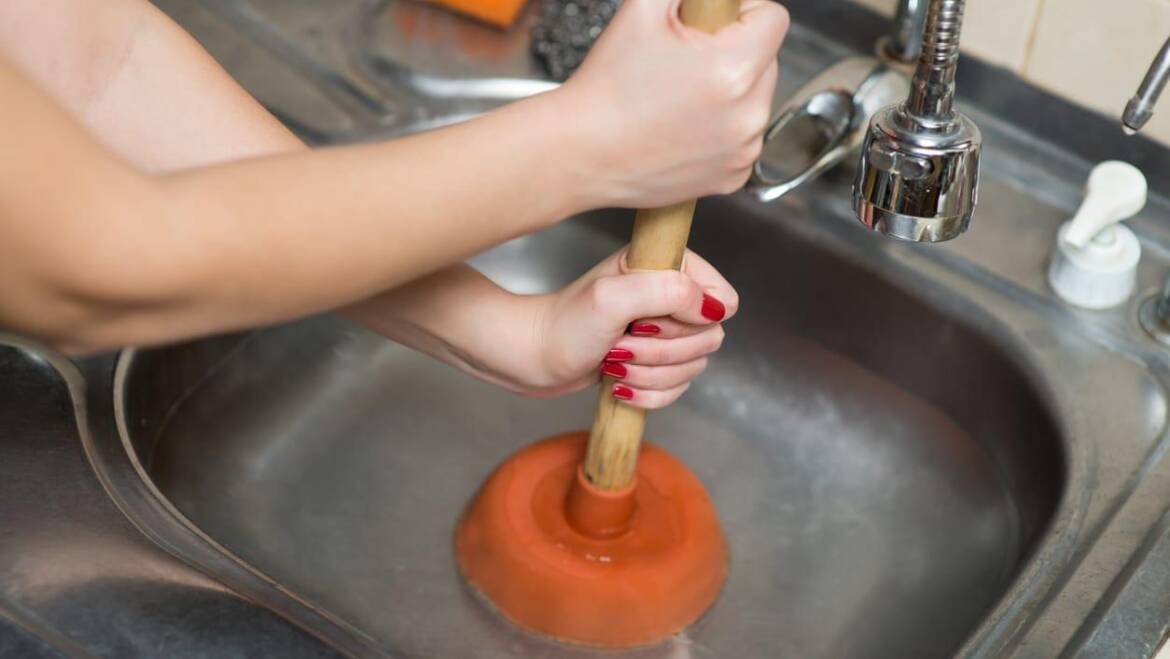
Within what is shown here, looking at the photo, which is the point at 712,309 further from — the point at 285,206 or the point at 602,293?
the point at 285,206

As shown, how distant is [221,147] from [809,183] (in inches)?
15.5

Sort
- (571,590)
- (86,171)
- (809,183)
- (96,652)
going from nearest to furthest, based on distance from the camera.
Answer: (86,171) < (96,652) < (571,590) < (809,183)

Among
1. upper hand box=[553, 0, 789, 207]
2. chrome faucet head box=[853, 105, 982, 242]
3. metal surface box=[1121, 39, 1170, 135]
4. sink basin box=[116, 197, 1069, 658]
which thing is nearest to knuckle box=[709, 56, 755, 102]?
upper hand box=[553, 0, 789, 207]

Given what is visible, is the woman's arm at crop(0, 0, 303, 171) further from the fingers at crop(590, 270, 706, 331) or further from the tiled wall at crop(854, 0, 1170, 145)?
the tiled wall at crop(854, 0, 1170, 145)

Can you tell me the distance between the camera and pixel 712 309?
0.66 m

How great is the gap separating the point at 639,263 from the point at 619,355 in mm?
59

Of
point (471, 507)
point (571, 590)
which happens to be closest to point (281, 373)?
point (471, 507)

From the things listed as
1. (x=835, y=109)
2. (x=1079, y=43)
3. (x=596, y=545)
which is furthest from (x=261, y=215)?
(x=1079, y=43)

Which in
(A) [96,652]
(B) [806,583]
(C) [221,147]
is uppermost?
(C) [221,147]

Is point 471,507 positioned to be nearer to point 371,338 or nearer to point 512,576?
point 512,576

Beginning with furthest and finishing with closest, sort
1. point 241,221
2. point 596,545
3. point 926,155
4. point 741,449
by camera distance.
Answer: point 741,449 < point 596,545 < point 926,155 < point 241,221

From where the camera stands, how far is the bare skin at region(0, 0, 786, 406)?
1.53ft

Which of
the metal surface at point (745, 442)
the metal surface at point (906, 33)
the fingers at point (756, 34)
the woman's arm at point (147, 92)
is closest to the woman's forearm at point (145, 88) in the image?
the woman's arm at point (147, 92)

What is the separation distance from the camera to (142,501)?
65cm
